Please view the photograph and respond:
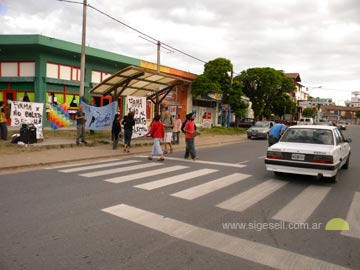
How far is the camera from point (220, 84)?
97.9 feet

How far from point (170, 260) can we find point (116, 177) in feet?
15.6

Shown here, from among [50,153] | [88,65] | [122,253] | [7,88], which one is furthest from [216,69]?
[122,253]

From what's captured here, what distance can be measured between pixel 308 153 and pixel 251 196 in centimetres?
210

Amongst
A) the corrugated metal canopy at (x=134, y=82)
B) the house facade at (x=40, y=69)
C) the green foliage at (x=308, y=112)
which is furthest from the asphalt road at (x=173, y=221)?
the green foliage at (x=308, y=112)

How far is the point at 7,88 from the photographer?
20.3 m

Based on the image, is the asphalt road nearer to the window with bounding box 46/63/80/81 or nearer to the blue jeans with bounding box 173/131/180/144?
the blue jeans with bounding box 173/131/180/144

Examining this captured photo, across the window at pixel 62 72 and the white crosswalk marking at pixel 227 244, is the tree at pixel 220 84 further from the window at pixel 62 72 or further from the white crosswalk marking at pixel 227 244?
the white crosswalk marking at pixel 227 244

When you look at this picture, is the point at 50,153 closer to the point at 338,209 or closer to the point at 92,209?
the point at 92,209

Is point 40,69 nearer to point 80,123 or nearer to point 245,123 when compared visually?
point 80,123

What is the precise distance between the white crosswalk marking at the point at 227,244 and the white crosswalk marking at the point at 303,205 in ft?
4.41

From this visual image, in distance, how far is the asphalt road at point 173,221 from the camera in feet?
12.0

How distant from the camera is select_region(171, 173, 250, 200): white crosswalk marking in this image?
253 inches

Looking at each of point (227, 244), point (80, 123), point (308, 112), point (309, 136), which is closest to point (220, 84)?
point (80, 123)

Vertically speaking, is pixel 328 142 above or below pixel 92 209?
above
